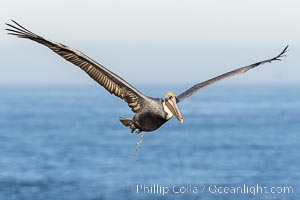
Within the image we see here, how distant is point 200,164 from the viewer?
6500 centimetres

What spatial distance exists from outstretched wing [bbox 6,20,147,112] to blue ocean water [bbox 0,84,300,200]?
2883cm

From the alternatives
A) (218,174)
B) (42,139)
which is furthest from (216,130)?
(218,174)

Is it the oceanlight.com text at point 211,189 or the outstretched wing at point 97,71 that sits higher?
the outstretched wing at point 97,71

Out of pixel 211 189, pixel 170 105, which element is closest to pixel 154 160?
pixel 211 189

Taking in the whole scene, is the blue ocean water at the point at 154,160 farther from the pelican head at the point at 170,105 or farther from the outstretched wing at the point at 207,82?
the pelican head at the point at 170,105

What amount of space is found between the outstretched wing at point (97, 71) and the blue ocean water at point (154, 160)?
94.6ft

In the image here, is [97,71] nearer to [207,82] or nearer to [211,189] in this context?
[207,82]

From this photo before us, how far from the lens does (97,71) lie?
18.0 m

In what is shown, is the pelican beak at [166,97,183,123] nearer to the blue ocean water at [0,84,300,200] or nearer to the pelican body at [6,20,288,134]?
the pelican body at [6,20,288,134]

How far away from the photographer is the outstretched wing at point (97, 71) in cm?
1684

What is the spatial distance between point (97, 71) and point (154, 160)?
49761 millimetres

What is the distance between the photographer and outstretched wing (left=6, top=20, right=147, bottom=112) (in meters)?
16.8

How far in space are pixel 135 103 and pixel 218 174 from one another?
133 ft

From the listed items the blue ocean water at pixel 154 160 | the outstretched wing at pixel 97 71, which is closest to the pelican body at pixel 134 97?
the outstretched wing at pixel 97 71
